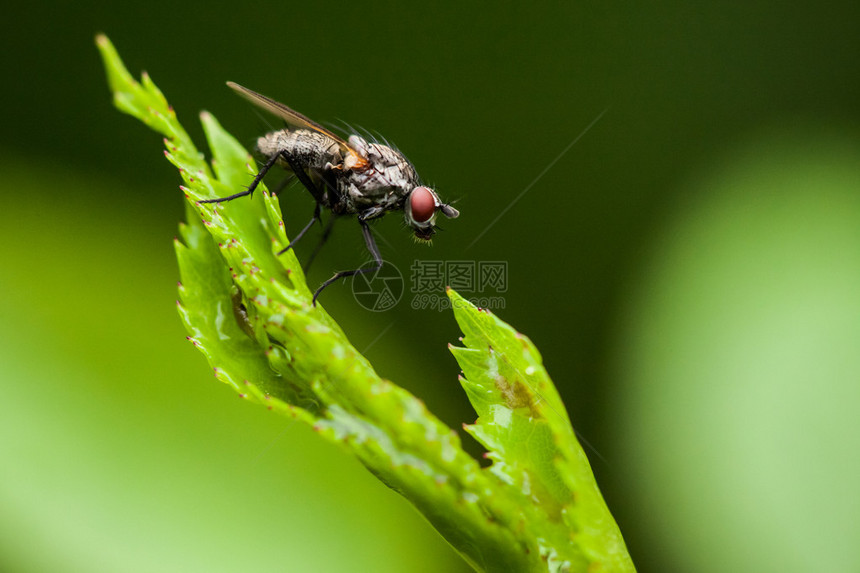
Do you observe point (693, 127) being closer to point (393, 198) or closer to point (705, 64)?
point (705, 64)

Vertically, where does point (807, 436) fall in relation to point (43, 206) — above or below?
above

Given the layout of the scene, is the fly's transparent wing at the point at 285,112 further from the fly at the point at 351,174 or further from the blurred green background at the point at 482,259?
the blurred green background at the point at 482,259

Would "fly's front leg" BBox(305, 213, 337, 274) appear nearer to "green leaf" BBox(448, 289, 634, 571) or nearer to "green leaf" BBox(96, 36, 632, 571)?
"green leaf" BBox(96, 36, 632, 571)

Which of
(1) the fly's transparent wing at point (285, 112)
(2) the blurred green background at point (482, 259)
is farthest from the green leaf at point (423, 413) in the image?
(1) the fly's transparent wing at point (285, 112)

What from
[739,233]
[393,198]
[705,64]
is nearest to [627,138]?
[705,64]

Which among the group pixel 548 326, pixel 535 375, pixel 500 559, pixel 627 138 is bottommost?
pixel 500 559

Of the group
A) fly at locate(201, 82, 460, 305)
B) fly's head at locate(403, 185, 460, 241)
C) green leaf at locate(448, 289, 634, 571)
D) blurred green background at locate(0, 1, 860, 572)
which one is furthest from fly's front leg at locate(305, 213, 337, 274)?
green leaf at locate(448, 289, 634, 571)
